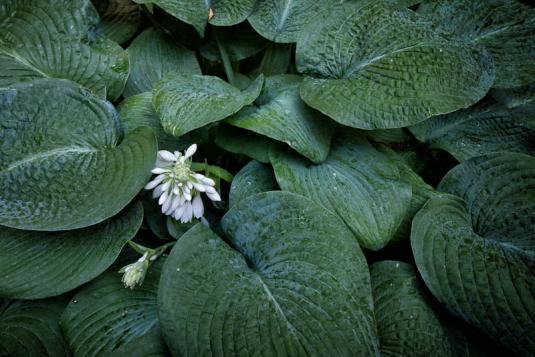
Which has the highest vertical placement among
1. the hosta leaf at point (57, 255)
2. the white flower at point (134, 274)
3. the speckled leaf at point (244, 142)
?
the speckled leaf at point (244, 142)

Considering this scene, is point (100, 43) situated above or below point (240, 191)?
above

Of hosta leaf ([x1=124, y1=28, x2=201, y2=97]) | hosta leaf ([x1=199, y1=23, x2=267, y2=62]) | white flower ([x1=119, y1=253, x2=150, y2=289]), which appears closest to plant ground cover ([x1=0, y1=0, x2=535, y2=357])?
white flower ([x1=119, y1=253, x2=150, y2=289])

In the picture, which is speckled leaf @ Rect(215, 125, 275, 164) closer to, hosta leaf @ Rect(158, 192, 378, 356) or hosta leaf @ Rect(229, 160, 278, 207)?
hosta leaf @ Rect(229, 160, 278, 207)

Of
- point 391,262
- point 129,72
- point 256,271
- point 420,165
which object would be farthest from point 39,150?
point 420,165

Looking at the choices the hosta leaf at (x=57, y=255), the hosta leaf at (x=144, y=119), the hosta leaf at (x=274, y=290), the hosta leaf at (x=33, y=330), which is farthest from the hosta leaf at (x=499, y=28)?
the hosta leaf at (x=33, y=330)

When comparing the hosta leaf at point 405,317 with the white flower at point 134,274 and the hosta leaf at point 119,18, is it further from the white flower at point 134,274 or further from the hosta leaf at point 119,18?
the hosta leaf at point 119,18

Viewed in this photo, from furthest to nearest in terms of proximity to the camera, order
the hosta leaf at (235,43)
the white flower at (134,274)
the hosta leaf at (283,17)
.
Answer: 1. the hosta leaf at (235,43)
2. the hosta leaf at (283,17)
3. the white flower at (134,274)

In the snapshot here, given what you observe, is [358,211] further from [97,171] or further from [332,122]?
[97,171]

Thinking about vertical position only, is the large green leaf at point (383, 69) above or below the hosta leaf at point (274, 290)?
above
